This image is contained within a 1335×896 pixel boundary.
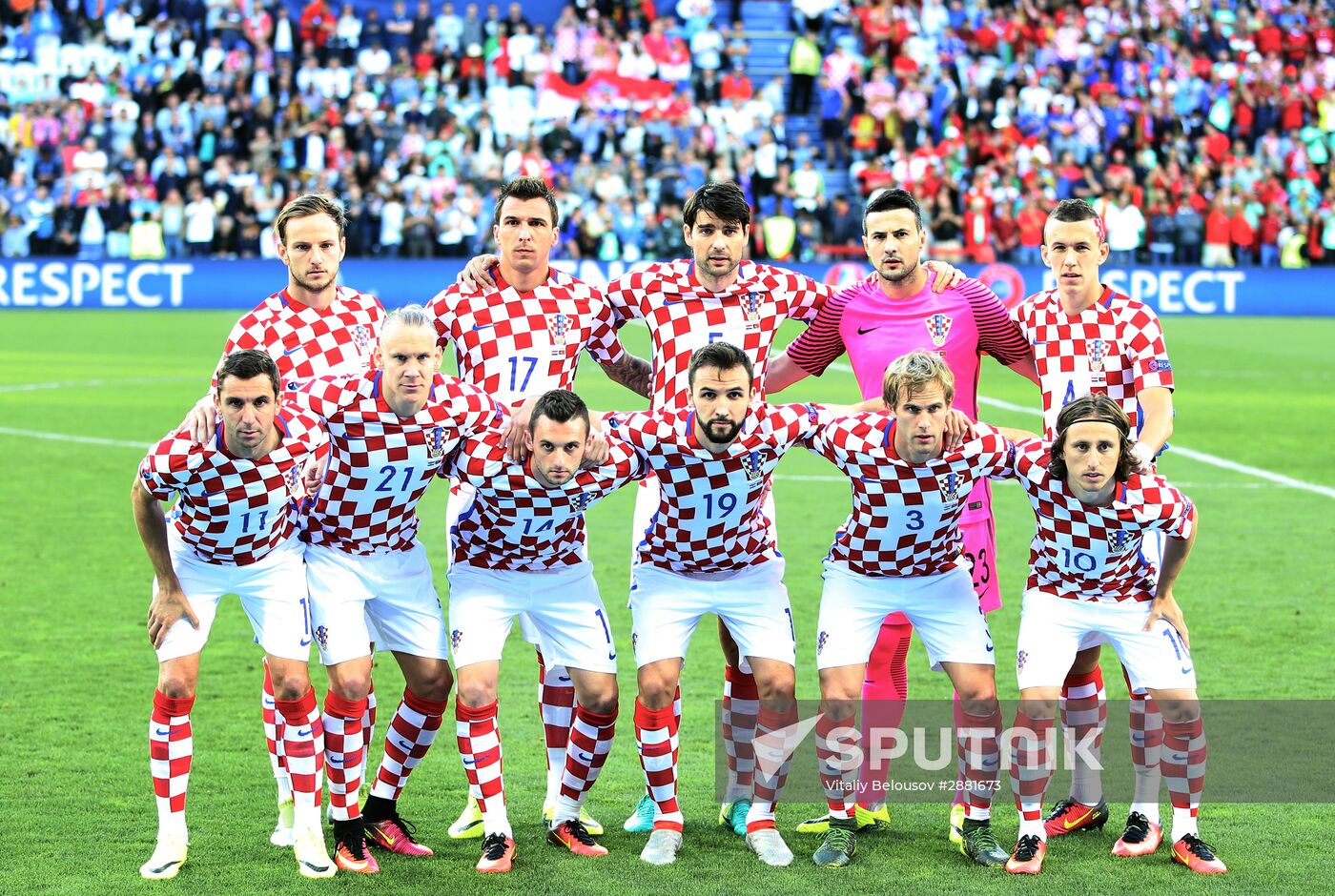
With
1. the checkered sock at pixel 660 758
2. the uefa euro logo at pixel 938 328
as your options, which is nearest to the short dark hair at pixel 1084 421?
the uefa euro logo at pixel 938 328

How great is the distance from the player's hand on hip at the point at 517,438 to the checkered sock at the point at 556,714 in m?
0.90

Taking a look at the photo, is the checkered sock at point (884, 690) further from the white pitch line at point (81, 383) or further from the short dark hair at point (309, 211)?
the white pitch line at point (81, 383)

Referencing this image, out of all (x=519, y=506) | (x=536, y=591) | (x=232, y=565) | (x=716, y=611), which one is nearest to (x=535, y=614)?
(x=536, y=591)

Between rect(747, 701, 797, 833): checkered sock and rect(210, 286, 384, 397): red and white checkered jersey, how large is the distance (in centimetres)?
201

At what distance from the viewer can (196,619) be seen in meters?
5.60

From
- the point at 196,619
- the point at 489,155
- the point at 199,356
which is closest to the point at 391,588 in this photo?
the point at 196,619

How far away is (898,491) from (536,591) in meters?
1.34

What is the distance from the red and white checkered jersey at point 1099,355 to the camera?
6.24m

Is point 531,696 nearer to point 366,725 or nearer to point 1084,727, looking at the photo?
point 366,725

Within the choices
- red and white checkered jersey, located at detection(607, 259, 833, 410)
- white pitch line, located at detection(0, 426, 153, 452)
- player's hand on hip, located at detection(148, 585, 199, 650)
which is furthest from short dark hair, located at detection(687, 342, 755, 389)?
white pitch line, located at detection(0, 426, 153, 452)

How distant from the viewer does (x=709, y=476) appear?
5711mm

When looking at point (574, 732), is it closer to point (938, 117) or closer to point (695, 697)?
point (695, 697)

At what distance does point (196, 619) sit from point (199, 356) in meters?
16.3

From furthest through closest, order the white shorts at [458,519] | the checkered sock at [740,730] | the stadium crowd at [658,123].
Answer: the stadium crowd at [658,123] → the checkered sock at [740,730] → the white shorts at [458,519]
